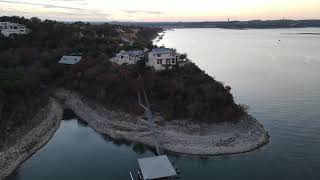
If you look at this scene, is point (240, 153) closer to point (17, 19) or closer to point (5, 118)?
point (5, 118)

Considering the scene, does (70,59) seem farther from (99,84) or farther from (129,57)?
(99,84)

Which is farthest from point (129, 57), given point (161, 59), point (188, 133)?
point (188, 133)

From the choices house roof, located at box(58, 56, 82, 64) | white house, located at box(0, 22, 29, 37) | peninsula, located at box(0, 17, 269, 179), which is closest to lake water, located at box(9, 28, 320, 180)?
peninsula, located at box(0, 17, 269, 179)

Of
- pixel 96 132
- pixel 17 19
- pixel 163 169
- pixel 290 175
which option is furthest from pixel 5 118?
pixel 17 19

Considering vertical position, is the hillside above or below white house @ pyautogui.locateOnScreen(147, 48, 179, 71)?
below

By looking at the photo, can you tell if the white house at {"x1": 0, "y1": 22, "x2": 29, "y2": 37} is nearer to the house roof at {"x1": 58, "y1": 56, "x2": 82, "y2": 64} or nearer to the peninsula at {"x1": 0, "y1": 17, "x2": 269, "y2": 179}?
the peninsula at {"x1": 0, "y1": 17, "x2": 269, "y2": 179}
